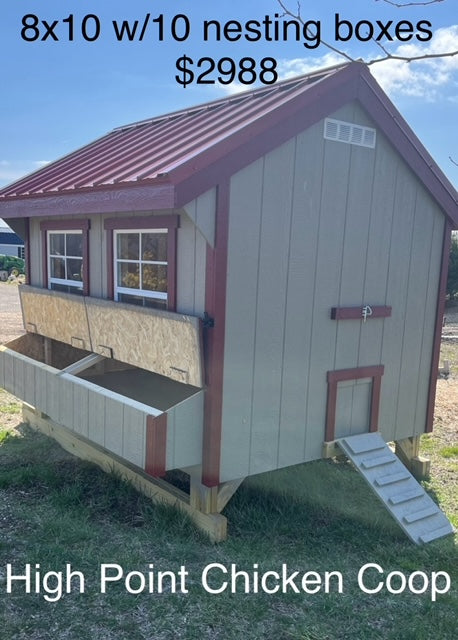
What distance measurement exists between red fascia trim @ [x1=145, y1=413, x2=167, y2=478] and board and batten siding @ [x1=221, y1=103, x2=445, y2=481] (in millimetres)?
534

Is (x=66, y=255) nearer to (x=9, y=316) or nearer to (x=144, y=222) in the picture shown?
(x=144, y=222)

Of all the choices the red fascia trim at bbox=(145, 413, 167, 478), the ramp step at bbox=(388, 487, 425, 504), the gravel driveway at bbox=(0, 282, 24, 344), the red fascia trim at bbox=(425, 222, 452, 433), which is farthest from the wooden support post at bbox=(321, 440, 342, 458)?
the gravel driveway at bbox=(0, 282, 24, 344)

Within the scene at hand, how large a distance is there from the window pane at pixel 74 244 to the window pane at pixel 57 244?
0.48 ft

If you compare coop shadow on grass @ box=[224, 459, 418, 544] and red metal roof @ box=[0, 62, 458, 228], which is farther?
coop shadow on grass @ box=[224, 459, 418, 544]

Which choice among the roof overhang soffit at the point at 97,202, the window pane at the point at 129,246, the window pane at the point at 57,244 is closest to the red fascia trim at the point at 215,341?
the roof overhang soffit at the point at 97,202

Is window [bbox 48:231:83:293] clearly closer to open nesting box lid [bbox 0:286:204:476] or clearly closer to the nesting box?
the nesting box

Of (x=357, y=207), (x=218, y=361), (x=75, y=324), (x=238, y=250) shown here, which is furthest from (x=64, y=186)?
(x=357, y=207)

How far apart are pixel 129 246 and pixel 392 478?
3191 mm

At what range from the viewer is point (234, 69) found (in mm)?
5160

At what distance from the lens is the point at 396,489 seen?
503 cm

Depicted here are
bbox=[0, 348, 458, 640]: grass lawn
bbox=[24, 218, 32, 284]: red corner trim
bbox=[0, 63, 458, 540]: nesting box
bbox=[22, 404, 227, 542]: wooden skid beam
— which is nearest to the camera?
bbox=[0, 348, 458, 640]: grass lawn

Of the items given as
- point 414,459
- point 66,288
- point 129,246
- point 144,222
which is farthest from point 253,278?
point 414,459

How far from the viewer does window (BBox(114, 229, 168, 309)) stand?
4918 millimetres

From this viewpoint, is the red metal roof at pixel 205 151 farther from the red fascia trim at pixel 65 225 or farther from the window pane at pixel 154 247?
the window pane at pixel 154 247
